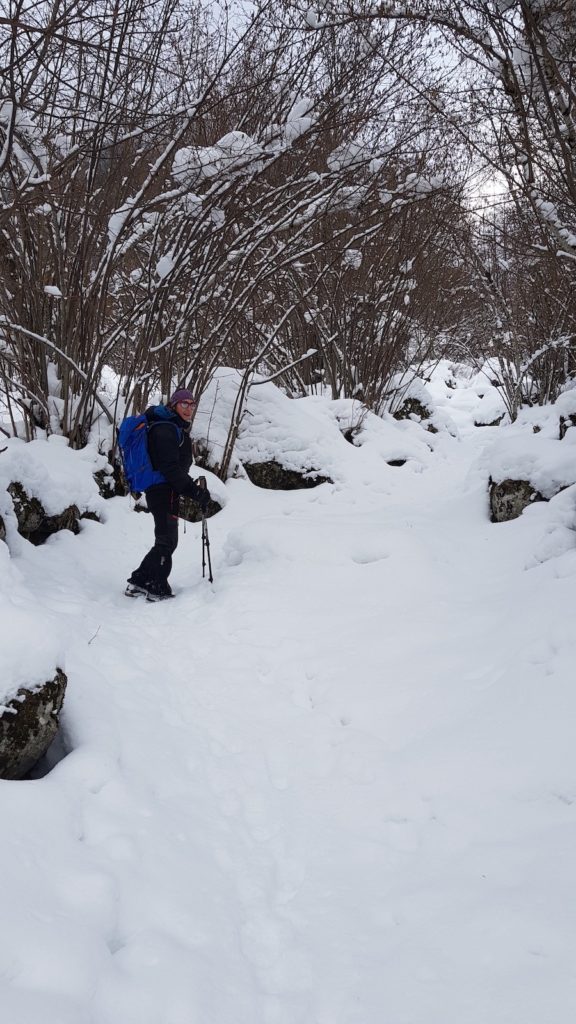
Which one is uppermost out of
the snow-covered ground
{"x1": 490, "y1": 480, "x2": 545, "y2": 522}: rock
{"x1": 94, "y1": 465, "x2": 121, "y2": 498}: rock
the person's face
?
the person's face

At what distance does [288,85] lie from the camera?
21.0 ft

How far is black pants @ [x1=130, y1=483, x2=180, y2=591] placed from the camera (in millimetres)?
4977

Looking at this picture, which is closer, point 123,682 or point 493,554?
point 123,682

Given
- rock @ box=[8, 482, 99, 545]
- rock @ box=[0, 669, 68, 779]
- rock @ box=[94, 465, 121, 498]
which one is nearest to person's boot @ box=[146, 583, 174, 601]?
rock @ box=[8, 482, 99, 545]

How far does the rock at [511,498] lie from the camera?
19.7 ft

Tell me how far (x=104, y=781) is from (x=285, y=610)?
2401 mm

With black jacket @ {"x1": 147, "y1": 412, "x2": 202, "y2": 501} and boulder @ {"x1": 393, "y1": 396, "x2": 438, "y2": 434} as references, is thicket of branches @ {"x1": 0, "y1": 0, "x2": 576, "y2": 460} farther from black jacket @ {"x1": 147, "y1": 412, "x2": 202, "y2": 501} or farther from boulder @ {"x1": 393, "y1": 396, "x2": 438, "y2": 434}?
boulder @ {"x1": 393, "y1": 396, "x2": 438, "y2": 434}

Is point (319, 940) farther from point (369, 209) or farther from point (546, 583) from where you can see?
point (369, 209)

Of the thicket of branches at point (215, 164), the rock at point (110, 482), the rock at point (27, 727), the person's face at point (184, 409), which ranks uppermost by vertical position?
the thicket of branches at point (215, 164)

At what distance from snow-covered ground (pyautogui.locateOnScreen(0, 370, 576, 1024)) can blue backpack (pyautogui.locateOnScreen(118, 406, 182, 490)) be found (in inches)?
40.4

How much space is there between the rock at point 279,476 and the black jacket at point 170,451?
4.24 m

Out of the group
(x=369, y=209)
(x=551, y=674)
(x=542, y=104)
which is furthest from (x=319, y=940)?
(x=369, y=209)

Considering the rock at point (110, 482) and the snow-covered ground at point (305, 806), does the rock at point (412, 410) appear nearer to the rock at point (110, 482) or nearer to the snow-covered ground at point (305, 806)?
the rock at point (110, 482)

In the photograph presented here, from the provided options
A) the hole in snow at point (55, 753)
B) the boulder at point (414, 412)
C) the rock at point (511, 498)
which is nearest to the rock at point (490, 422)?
the boulder at point (414, 412)
